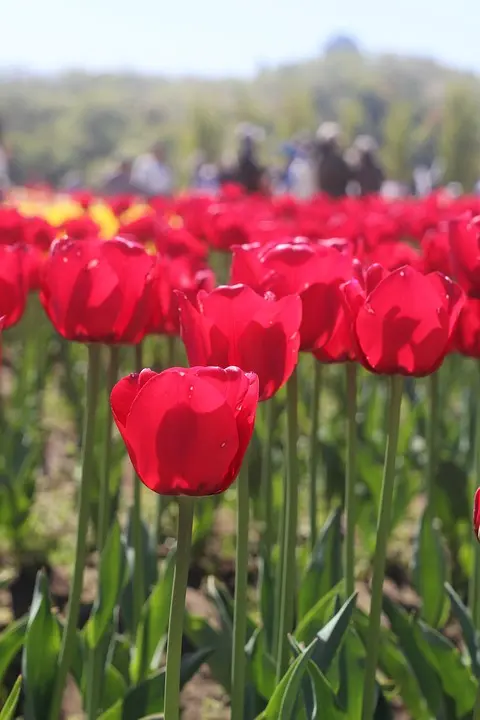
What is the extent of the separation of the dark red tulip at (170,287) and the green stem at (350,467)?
0.37 metres

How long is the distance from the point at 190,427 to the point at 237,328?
11.7 inches

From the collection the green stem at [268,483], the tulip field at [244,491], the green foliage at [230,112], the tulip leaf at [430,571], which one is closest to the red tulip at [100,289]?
the tulip field at [244,491]

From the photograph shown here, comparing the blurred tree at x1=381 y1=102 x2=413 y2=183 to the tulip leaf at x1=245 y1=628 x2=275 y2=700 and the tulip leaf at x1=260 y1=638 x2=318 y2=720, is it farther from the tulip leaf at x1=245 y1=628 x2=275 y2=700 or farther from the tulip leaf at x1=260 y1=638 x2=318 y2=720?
the tulip leaf at x1=260 y1=638 x2=318 y2=720

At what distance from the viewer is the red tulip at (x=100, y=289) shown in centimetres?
161

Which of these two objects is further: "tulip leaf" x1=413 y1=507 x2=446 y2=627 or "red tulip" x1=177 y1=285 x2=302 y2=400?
"tulip leaf" x1=413 y1=507 x2=446 y2=627

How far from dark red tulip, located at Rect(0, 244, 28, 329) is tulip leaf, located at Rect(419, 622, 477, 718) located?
1.07m

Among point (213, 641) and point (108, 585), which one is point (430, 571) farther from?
point (108, 585)

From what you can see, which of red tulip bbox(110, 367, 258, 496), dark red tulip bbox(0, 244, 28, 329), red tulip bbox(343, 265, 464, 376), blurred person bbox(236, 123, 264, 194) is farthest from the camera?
blurred person bbox(236, 123, 264, 194)

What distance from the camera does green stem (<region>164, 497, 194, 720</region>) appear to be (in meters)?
1.08

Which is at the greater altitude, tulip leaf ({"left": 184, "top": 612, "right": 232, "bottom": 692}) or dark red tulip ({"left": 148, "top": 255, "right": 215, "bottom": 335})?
dark red tulip ({"left": 148, "top": 255, "right": 215, "bottom": 335})

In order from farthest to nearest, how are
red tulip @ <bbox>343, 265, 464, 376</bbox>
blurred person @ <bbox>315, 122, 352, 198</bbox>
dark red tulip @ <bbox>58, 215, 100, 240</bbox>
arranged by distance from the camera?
blurred person @ <bbox>315, 122, 352, 198</bbox> → dark red tulip @ <bbox>58, 215, 100, 240</bbox> → red tulip @ <bbox>343, 265, 464, 376</bbox>

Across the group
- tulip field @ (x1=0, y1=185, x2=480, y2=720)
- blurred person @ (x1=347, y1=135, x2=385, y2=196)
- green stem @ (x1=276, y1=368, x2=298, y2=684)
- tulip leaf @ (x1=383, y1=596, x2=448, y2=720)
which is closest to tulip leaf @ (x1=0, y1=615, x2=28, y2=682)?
tulip field @ (x1=0, y1=185, x2=480, y2=720)

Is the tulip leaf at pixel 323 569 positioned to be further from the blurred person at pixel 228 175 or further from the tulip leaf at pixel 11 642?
the blurred person at pixel 228 175

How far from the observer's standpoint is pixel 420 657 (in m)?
1.88
